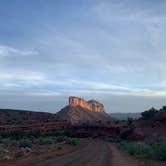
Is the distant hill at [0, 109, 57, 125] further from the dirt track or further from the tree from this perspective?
the dirt track

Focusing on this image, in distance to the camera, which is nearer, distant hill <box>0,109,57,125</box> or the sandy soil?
the sandy soil

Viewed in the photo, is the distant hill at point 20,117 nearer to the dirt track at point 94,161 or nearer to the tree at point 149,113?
the tree at point 149,113

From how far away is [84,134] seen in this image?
102750 mm

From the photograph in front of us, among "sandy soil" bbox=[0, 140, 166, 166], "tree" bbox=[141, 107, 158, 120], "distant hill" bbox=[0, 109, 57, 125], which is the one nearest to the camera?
"sandy soil" bbox=[0, 140, 166, 166]

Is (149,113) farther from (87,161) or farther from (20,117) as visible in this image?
(87,161)

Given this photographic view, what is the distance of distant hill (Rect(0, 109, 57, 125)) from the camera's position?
110 meters

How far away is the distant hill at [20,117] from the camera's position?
4313 inches

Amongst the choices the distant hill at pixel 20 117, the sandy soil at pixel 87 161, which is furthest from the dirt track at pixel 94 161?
the distant hill at pixel 20 117

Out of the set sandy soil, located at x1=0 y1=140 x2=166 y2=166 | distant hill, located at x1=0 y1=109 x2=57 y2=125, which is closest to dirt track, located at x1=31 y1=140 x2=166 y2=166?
sandy soil, located at x1=0 y1=140 x2=166 y2=166

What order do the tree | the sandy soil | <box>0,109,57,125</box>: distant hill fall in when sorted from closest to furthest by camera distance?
the sandy soil → <box>0,109,57,125</box>: distant hill → the tree

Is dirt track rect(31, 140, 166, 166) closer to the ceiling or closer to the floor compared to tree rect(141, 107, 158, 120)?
closer to the floor

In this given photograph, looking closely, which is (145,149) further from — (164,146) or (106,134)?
(106,134)

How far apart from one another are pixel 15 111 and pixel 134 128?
127 feet

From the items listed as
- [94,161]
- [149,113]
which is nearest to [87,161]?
[94,161]
